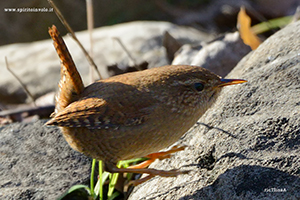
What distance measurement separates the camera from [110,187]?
323cm

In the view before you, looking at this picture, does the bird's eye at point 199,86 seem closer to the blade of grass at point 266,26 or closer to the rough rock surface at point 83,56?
the rough rock surface at point 83,56

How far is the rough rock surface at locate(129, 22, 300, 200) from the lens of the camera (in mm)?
2348

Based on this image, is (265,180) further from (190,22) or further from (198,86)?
(190,22)

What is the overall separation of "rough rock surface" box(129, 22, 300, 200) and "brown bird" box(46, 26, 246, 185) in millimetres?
180

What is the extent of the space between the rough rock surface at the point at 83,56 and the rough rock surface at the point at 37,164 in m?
1.77

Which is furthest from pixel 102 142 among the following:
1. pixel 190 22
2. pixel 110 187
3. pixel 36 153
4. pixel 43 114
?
pixel 190 22

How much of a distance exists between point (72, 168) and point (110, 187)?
14.9 inches

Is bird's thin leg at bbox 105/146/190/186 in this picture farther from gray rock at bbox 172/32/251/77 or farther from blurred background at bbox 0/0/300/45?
blurred background at bbox 0/0/300/45

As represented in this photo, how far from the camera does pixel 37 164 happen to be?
3230 mm

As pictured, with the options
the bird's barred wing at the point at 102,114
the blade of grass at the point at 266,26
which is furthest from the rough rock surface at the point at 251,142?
the blade of grass at the point at 266,26

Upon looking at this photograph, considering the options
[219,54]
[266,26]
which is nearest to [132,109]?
[219,54]

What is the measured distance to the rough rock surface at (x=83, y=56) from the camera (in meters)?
5.33

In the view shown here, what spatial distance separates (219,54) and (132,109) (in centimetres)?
195

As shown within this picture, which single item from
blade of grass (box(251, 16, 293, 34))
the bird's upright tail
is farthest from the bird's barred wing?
blade of grass (box(251, 16, 293, 34))
